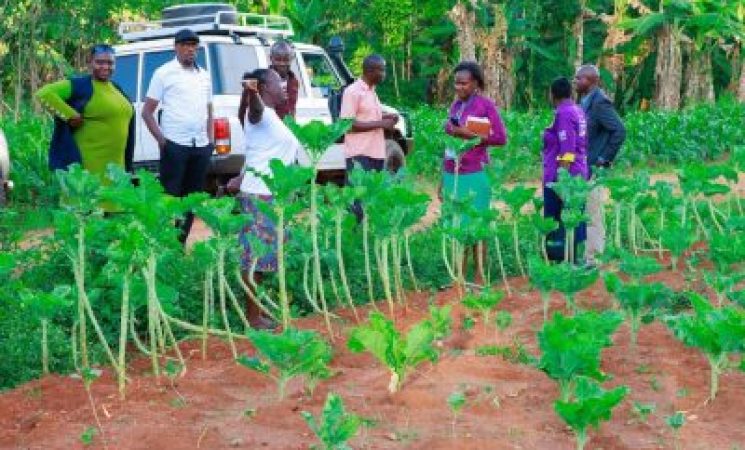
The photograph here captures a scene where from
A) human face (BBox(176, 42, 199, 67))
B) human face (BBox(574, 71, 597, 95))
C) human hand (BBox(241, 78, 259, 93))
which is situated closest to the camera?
human hand (BBox(241, 78, 259, 93))

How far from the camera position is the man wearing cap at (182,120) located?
792 centimetres

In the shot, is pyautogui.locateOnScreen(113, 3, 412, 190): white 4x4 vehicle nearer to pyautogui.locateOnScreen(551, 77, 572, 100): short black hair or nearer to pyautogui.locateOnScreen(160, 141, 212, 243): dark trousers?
pyautogui.locateOnScreen(160, 141, 212, 243): dark trousers

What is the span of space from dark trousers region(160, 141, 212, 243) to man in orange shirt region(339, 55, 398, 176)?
94 centimetres

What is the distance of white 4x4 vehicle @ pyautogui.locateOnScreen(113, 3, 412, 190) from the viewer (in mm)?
10484

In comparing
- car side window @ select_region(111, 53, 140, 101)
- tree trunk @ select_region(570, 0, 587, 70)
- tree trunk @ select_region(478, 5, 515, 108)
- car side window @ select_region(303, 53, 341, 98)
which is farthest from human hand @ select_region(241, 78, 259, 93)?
tree trunk @ select_region(570, 0, 587, 70)

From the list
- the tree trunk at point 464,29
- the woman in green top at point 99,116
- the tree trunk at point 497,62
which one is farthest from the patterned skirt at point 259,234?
the tree trunk at point 464,29

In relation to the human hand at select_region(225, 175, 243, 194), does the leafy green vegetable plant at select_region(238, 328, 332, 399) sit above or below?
below

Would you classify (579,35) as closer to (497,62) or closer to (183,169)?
(497,62)

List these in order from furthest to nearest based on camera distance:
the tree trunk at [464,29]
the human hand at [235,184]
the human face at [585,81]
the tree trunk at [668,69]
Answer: the tree trunk at [668,69]
the tree trunk at [464,29]
the human face at [585,81]
the human hand at [235,184]

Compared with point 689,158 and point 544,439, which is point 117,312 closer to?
point 544,439

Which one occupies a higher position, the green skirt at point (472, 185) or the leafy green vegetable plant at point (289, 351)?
the green skirt at point (472, 185)

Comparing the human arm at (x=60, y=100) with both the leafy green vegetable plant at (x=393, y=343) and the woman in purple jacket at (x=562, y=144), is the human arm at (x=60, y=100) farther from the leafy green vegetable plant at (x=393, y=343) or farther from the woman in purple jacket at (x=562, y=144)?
the leafy green vegetable plant at (x=393, y=343)

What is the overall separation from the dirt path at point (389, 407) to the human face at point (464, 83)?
88.4 inches

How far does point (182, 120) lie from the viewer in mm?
7988
